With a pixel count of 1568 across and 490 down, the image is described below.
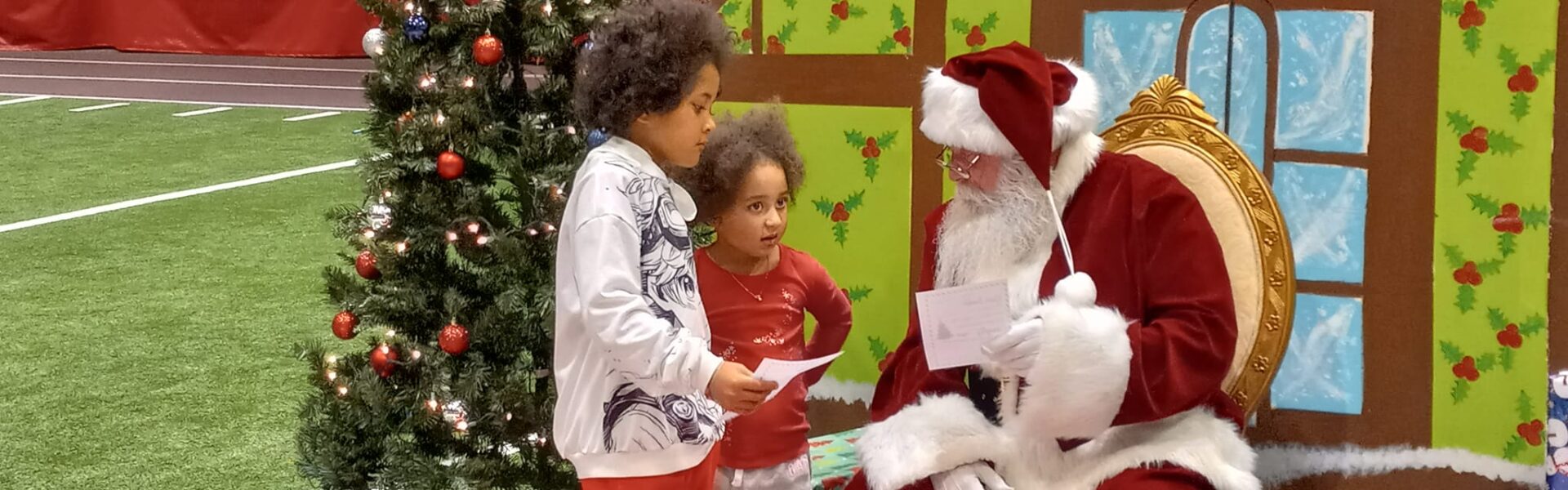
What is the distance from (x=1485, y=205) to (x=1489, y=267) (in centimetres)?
12

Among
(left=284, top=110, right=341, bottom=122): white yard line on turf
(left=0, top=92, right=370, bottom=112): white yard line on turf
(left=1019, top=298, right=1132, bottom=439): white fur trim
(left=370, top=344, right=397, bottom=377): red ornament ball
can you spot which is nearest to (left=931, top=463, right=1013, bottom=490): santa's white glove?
(left=1019, top=298, right=1132, bottom=439): white fur trim

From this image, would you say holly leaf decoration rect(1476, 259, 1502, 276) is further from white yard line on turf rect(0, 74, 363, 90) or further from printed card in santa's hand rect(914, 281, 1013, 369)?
white yard line on turf rect(0, 74, 363, 90)

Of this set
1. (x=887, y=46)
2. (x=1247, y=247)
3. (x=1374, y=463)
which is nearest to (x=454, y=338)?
(x=887, y=46)

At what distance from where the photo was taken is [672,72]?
2.46m

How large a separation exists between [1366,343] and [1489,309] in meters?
0.24

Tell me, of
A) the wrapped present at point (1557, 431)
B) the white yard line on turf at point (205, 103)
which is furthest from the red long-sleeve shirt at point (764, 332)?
the white yard line on turf at point (205, 103)

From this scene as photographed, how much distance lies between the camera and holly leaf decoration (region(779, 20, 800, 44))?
385 centimetres

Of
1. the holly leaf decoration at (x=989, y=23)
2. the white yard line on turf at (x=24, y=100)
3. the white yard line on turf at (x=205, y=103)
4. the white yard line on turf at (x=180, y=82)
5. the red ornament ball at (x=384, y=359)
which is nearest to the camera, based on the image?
the red ornament ball at (x=384, y=359)

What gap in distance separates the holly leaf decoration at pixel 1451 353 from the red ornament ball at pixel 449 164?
200 centimetres

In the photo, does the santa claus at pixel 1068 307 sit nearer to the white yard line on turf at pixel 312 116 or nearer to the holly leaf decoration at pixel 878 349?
the holly leaf decoration at pixel 878 349

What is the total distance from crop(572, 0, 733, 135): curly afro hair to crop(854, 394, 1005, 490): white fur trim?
2.33 ft

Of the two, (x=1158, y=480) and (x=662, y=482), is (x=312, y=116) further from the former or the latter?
(x=1158, y=480)

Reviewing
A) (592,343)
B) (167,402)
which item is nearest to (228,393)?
(167,402)

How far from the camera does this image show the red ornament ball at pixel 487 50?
123 inches
